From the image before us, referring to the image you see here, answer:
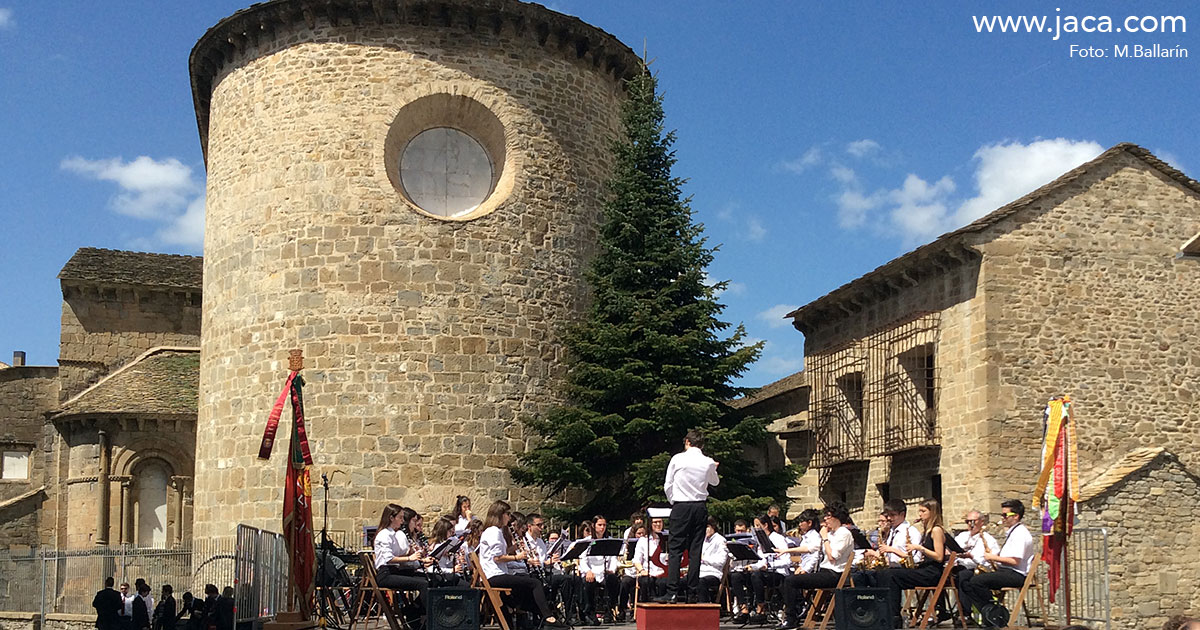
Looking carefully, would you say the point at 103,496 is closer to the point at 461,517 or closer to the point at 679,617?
the point at 461,517

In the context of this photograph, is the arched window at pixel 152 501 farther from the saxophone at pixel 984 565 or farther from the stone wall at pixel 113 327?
the saxophone at pixel 984 565

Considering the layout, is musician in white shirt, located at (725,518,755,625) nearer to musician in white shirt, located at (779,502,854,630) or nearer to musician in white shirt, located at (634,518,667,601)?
musician in white shirt, located at (634,518,667,601)

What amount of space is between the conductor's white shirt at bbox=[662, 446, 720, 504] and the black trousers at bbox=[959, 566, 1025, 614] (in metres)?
2.95

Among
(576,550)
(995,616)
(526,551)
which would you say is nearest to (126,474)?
(576,550)

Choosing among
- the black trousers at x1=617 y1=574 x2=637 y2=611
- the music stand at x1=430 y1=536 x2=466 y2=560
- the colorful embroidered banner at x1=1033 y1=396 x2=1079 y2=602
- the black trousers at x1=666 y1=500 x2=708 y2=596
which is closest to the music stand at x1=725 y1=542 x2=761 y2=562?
the black trousers at x1=617 y1=574 x2=637 y2=611

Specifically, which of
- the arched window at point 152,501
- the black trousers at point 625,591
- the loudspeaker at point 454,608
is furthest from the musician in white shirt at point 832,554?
the arched window at point 152,501

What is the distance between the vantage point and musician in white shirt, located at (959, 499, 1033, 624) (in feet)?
44.9

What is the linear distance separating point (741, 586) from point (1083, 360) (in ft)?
32.0

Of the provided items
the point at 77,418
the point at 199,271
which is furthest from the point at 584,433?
the point at 199,271

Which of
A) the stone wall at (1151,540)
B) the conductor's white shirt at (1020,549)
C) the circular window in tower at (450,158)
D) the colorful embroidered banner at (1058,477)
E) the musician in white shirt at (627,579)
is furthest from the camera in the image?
the circular window in tower at (450,158)

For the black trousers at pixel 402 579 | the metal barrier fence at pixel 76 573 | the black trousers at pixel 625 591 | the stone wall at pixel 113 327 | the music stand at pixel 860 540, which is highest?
the stone wall at pixel 113 327

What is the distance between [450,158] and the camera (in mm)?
24484

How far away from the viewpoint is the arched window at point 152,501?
3112 cm

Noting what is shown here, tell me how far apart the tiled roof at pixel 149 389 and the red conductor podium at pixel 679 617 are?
67.7 ft
